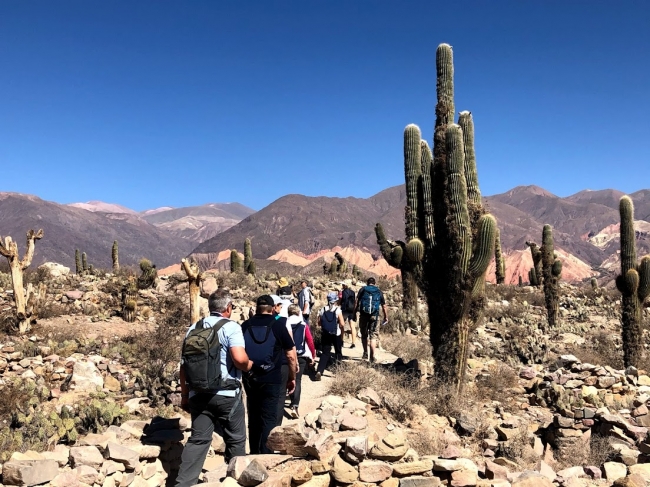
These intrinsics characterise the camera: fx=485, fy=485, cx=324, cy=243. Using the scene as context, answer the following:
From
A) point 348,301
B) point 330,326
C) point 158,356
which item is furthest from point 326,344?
point 158,356

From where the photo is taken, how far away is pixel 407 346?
1229 centimetres

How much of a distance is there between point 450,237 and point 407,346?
4.44m

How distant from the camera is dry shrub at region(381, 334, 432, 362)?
1168 cm

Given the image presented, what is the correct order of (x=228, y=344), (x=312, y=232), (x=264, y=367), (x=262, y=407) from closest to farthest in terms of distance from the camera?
1. (x=228, y=344)
2. (x=264, y=367)
3. (x=262, y=407)
4. (x=312, y=232)

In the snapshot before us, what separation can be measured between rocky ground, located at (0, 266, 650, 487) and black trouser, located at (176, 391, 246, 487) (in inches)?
7.8

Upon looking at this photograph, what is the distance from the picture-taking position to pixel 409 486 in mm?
4000

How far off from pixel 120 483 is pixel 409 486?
95.2 inches

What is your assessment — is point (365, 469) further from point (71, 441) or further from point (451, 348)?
point (451, 348)

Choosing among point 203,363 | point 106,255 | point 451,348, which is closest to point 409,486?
point 203,363

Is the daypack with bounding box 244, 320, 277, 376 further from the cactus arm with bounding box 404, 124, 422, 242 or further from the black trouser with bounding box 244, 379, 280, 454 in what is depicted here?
the cactus arm with bounding box 404, 124, 422, 242

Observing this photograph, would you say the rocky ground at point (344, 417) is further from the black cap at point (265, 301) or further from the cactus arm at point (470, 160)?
the cactus arm at point (470, 160)

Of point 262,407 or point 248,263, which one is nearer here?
point 262,407

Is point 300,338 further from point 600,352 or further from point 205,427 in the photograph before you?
point 600,352

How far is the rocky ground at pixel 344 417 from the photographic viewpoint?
4059mm
